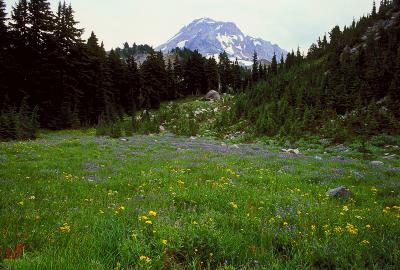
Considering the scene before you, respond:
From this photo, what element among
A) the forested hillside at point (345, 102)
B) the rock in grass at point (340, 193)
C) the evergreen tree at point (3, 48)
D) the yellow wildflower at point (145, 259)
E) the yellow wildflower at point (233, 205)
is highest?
the evergreen tree at point (3, 48)

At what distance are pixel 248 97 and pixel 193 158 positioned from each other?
45.6 metres

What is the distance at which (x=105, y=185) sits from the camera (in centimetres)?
961

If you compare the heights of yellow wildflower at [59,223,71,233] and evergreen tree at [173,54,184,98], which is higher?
evergreen tree at [173,54,184,98]

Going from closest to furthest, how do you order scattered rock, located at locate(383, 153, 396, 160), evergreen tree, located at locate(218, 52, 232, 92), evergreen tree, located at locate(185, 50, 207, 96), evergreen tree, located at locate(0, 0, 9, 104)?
scattered rock, located at locate(383, 153, 396, 160) → evergreen tree, located at locate(0, 0, 9, 104) → evergreen tree, located at locate(185, 50, 207, 96) → evergreen tree, located at locate(218, 52, 232, 92)

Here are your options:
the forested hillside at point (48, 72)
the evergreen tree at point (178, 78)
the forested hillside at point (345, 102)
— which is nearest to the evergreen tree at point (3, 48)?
the forested hillside at point (48, 72)

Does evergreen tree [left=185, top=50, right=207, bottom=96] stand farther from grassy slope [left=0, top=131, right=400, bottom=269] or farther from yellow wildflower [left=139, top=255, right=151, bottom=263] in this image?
yellow wildflower [left=139, top=255, right=151, bottom=263]

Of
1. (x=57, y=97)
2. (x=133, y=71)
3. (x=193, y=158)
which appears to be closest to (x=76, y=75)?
(x=57, y=97)

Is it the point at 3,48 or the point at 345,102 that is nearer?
the point at 345,102

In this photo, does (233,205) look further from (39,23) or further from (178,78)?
(178,78)

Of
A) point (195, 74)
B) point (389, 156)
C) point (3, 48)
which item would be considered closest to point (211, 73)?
point (195, 74)

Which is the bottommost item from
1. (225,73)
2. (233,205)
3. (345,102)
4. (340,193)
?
(340,193)

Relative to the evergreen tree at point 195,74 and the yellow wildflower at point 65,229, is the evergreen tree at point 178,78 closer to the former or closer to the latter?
the evergreen tree at point 195,74

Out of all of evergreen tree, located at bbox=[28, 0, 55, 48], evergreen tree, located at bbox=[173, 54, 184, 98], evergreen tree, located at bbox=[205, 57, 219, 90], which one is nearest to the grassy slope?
evergreen tree, located at bbox=[28, 0, 55, 48]

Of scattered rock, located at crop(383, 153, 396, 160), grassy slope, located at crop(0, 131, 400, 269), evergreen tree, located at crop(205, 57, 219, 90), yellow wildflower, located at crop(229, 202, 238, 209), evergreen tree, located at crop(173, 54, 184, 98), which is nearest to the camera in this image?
grassy slope, located at crop(0, 131, 400, 269)
